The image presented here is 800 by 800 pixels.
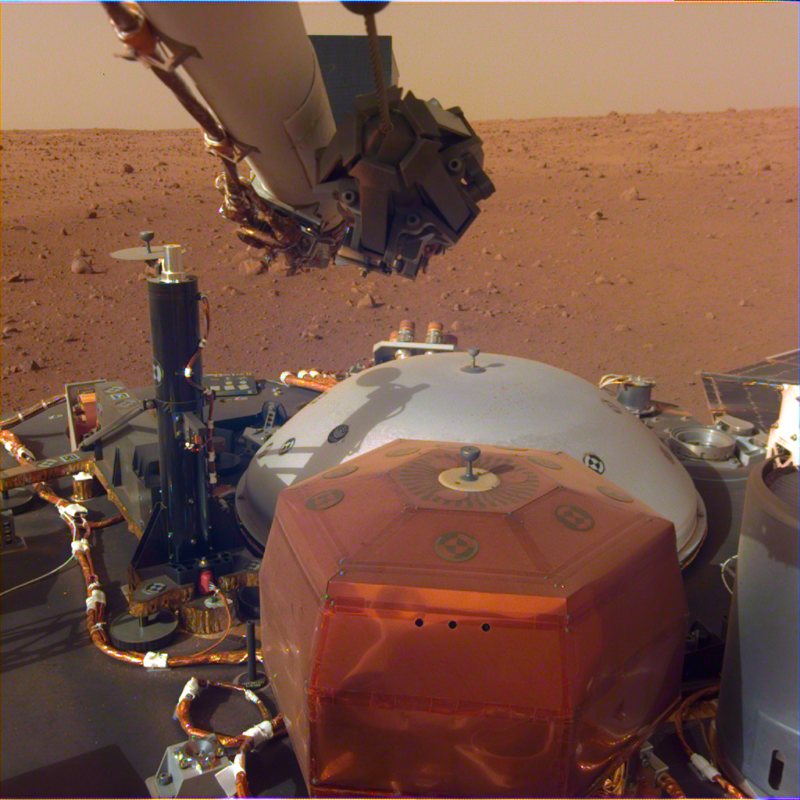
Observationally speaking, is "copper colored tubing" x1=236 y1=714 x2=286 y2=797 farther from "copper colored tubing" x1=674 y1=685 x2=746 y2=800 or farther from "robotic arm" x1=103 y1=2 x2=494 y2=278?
"robotic arm" x1=103 y1=2 x2=494 y2=278

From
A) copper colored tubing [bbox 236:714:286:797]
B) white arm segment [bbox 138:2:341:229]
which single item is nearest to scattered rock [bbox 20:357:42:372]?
white arm segment [bbox 138:2:341:229]

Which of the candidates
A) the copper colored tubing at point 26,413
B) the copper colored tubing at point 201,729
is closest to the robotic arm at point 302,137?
the copper colored tubing at point 201,729

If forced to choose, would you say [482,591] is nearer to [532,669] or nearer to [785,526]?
[532,669]

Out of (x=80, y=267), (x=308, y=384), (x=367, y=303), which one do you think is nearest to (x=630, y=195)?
(x=367, y=303)

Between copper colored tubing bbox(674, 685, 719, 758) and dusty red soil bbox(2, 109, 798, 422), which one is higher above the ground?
dusty red soil bbox(2, 109, 798, 422)

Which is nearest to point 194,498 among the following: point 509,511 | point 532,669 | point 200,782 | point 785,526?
point 200,782

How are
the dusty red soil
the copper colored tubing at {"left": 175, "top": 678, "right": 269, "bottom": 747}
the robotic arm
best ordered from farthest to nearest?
the dusty red soil, the copper colored tubing at {"left": 175, "top": 678, "right": 269, "bottom": 747}, the robotic arm

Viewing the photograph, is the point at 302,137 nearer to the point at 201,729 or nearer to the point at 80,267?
the point at 201,729
